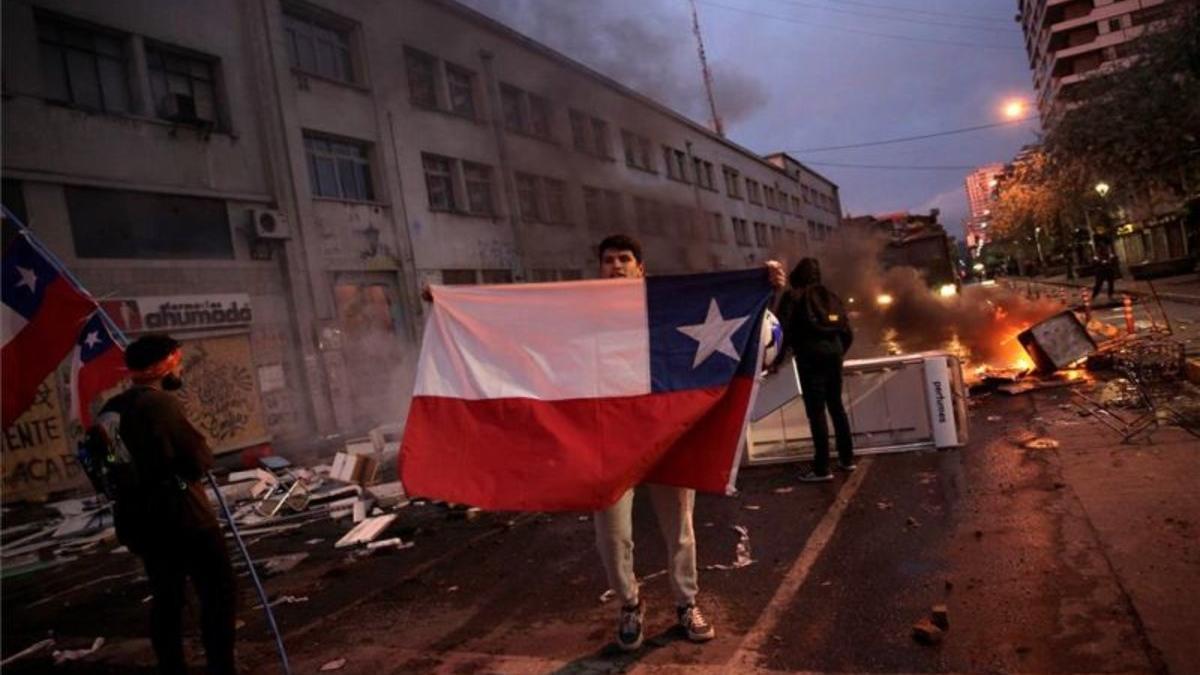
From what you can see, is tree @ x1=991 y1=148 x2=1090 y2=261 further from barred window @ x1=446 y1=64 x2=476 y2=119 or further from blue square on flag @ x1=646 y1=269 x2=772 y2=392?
blue square on flag @ x1=646 y1=269 x2=772 y2=392

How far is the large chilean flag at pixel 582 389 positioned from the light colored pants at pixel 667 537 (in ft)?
0.32

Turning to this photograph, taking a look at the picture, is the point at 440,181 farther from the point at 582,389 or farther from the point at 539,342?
the point at 582,389

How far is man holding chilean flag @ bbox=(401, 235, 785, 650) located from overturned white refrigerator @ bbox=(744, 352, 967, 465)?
2919mm

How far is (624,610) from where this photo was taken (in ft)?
10.7

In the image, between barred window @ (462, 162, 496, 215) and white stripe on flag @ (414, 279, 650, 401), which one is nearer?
white stripe on flag @ (414, 279, 650, 401)

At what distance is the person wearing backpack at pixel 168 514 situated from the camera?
3189mm

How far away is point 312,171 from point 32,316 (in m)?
12.8

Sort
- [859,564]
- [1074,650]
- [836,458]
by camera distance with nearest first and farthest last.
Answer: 1. [1074,650]
2. [859,564]
3. [836,458]

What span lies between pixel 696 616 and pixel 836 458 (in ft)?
11.9

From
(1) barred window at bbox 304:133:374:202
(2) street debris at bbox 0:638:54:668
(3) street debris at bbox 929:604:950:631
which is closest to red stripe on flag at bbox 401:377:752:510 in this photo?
(3) street debris at bbox 929:604:950:631

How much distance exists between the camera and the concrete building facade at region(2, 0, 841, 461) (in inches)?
473

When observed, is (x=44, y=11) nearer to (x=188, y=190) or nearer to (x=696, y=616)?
(x=188, y=190)

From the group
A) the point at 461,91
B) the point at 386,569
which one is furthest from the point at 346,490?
the point at 461,91

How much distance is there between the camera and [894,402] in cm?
646
